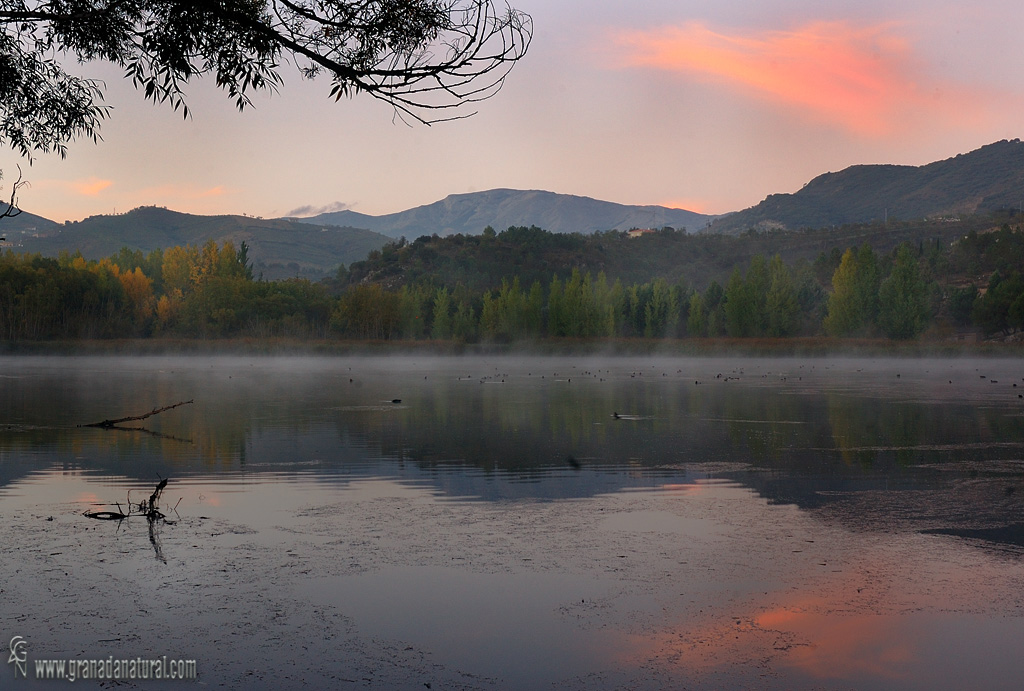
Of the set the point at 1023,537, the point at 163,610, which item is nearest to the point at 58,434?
the point at 163,610

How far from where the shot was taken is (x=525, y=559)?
357 inches

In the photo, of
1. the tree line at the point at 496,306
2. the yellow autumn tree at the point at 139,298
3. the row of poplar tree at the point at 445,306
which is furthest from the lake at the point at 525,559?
the yellow autumn tree at the point at 139,298

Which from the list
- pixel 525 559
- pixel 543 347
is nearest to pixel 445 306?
pixel 543 347

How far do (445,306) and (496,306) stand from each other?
8.34 metres

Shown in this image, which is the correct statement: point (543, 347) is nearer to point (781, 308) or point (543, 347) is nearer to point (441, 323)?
point (441, 323)

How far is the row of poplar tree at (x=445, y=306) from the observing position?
99000 millimetres

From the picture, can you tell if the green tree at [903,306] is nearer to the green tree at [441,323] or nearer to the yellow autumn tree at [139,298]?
the green tree at [441,323]

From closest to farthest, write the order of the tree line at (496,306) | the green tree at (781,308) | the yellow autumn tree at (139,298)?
the tree line at (496,306) → the green tree at (781,308) → the yellow autumn tree at (139,298)

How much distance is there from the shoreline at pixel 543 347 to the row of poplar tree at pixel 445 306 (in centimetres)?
335

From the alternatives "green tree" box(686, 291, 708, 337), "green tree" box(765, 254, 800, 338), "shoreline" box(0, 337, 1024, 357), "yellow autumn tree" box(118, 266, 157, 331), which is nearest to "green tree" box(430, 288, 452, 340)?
"shoreline" box(0, 337, 1024, 357)

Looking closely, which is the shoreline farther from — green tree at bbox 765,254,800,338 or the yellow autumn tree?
the yellow autumn tree

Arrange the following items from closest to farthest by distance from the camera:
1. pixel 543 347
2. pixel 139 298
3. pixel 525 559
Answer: pixel 525 559 → pixel 543 347 → pixel 139 298

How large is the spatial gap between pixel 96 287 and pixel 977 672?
119 m

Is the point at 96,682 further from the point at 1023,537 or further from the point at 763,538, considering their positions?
the point at 1023,537
